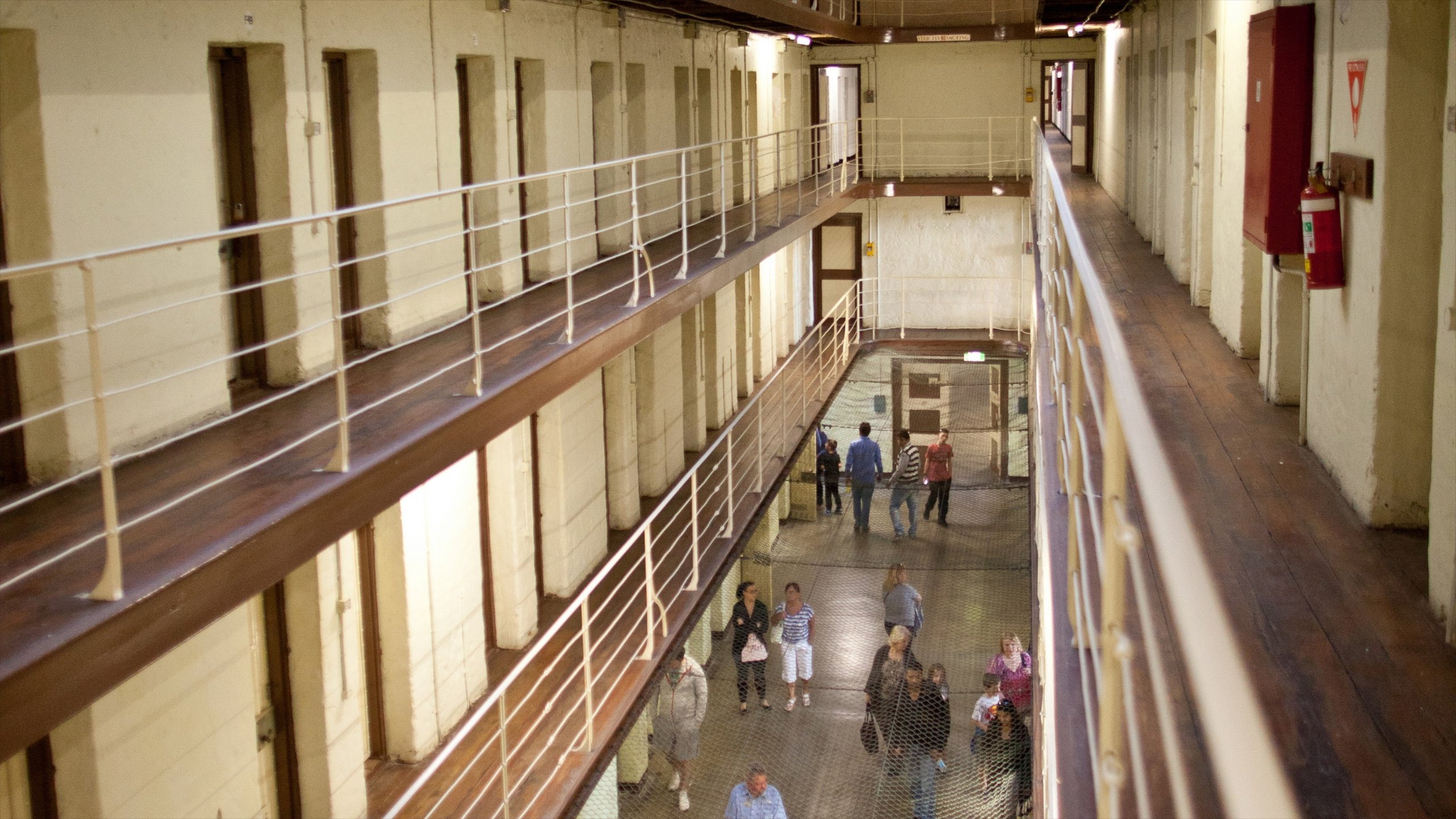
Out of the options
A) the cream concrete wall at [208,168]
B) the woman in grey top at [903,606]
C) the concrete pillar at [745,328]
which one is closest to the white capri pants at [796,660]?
the woman in grey top at [903,606]

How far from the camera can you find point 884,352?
6.73 metres

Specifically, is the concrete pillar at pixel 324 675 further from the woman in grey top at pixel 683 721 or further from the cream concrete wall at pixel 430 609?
the woman in grey top at pixel 683 721

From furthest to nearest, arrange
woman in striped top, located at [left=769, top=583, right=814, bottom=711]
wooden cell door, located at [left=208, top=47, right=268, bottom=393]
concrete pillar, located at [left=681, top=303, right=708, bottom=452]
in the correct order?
concrete pillar, located at [left=681, top=303, right=708, bottom=452] < woman in striped top, located at [left=769, top=583, right=814, bottom=711] < wooden cell door, located at [left=208, top=47, right=268, bottom=393]

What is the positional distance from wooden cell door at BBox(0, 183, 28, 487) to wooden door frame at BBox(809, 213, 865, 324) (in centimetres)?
572

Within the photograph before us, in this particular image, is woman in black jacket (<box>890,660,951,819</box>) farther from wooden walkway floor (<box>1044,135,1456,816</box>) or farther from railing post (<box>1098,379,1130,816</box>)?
railing post (<box>1098,379,1130,816</box>)

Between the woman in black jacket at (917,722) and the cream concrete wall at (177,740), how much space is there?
183cm

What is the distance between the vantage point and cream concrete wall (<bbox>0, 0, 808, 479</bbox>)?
5.14 feet

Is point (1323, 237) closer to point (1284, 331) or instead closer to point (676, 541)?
point (1284, 331)

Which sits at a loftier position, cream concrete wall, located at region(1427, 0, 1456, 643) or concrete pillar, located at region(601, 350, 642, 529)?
cream concrete wall, located at region(1427, 0, 1456, 643)

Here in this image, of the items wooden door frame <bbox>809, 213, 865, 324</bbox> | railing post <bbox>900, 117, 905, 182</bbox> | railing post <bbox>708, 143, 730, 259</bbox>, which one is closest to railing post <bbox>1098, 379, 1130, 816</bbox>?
railing post <bbox>708, 143, 730, 259</bbox>

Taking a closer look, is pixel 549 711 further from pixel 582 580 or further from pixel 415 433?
pixel 415 433

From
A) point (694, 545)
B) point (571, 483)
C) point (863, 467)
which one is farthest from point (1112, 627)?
point (863, 467)

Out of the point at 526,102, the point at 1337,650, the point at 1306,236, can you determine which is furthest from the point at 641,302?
the point at 1337,650

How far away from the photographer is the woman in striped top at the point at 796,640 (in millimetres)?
4082
